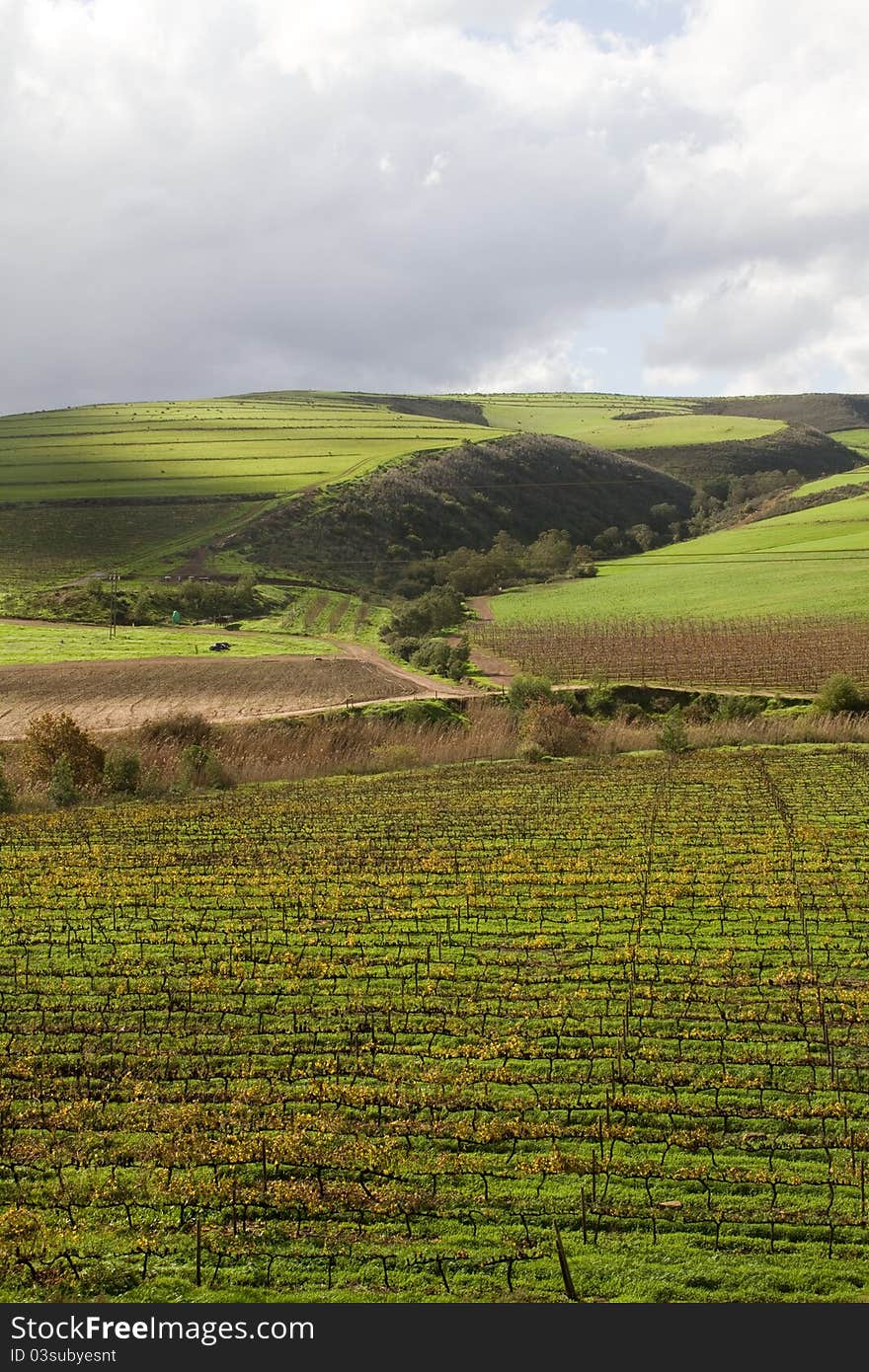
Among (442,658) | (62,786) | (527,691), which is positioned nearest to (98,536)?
(442,658)

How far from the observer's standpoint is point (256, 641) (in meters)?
75.2

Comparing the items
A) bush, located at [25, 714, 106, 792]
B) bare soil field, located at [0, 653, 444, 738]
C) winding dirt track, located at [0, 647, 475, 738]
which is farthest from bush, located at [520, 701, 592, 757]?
bush, located at [25, 714, 106, 792]

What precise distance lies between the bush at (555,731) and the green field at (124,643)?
29.8 meters

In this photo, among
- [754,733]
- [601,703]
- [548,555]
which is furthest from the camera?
[548,555]

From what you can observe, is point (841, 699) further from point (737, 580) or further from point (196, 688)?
point (737, 580)

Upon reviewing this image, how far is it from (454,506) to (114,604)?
187 feet

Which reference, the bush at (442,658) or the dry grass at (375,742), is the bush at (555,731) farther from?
the bush at (442,658)

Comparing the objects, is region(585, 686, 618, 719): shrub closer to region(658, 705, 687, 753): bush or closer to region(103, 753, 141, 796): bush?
region(658, 705, 687, 753): bush

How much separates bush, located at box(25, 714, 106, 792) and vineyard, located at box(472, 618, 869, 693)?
1174 inches

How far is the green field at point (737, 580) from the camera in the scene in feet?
253

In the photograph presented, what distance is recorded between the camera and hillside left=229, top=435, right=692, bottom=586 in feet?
350

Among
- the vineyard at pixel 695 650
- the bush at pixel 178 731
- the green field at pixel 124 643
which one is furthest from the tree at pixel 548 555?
the bush at pixel 178 731

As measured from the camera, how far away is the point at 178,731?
1815 inches

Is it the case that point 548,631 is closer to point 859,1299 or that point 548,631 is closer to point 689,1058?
point 689,1058
